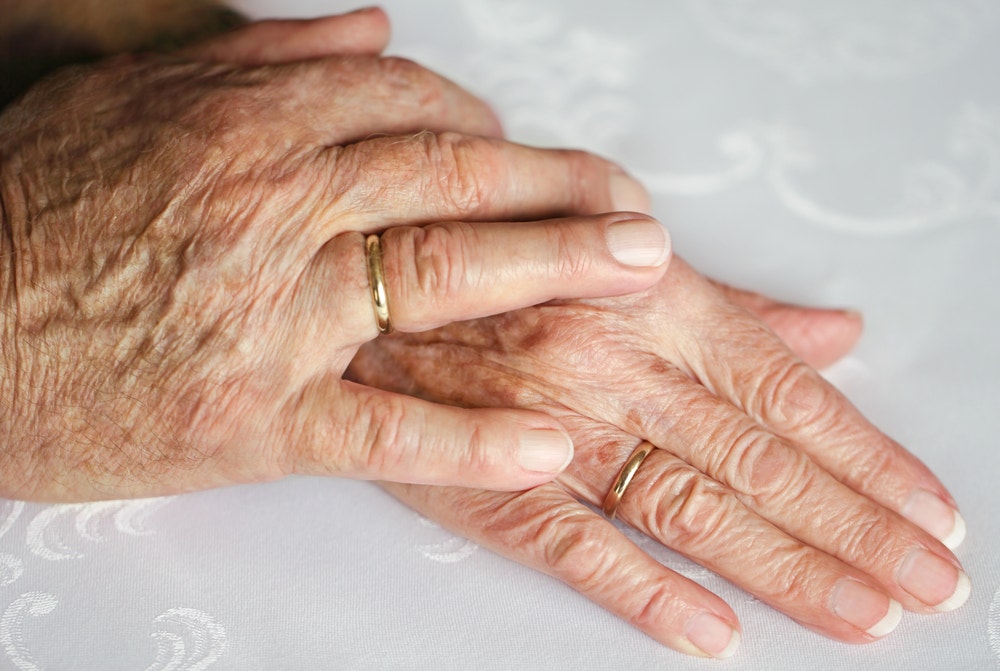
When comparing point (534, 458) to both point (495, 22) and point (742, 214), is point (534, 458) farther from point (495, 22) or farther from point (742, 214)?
point (495, 22)

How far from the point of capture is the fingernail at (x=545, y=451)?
87cm

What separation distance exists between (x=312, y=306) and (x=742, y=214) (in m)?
0.61

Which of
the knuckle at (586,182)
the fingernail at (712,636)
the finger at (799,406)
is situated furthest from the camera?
the knuckle at (586,182)

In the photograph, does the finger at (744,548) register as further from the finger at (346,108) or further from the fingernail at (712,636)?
the finger at (346,108)

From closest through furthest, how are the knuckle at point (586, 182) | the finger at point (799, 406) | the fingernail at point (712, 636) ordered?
the fingernail at point (712, 636)
the finger at point (799, 406)
the knuckle at point (586, 182)

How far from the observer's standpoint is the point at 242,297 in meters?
0.87

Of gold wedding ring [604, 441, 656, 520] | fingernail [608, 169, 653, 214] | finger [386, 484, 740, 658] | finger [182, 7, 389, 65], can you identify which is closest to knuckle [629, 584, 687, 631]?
finger [386, 484, 740, 658]

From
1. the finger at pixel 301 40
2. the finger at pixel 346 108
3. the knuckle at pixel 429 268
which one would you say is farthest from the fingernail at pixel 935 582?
the finger at pixel 301 40

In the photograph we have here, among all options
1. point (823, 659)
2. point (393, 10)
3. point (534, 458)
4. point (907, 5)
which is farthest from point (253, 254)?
point (907, 5)

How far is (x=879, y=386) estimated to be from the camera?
1.05m

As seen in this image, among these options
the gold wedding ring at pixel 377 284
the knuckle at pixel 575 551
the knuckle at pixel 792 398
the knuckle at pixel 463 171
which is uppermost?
the knuckle at pixel 463 171

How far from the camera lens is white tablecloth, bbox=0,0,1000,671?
0.81 metres

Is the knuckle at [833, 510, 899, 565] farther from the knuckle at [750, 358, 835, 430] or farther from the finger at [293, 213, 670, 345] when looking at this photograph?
the finger at [293, 213, 670, 345]

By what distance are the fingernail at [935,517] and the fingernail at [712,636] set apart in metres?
0.22
